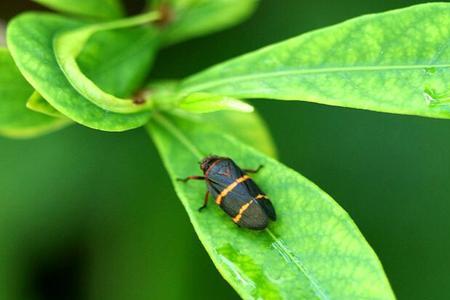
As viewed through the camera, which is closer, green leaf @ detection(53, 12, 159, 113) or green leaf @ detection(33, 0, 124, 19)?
green leaf @ detection(53, 12, 159, 113)

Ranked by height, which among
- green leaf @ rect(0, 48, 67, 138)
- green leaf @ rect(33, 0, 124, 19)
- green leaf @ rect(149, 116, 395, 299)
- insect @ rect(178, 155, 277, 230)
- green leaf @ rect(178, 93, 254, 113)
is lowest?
green leaf @ rect(149, 116, 395, 299)

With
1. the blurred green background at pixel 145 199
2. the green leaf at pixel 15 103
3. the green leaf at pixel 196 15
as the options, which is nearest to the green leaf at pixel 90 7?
the green leaf at pixel 196 15

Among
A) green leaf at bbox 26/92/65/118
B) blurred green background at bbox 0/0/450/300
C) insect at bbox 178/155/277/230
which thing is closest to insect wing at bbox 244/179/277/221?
insect at bbox 178/155/277/230

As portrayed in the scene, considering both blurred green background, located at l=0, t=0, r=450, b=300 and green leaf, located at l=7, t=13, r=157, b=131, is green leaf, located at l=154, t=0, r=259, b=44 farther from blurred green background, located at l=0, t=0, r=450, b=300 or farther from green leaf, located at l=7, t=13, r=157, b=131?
blurred green background, located at l=0, t=0, r=450, b=300

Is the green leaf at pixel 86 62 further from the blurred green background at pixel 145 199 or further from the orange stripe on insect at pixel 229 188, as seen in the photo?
the blurred green background at pixel 145 199

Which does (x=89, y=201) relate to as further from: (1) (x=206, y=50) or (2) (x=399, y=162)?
(2) (x=399, y=162)

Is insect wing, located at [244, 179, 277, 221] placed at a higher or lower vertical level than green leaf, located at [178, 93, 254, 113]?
lower

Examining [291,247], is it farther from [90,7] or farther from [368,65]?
[90,7]
